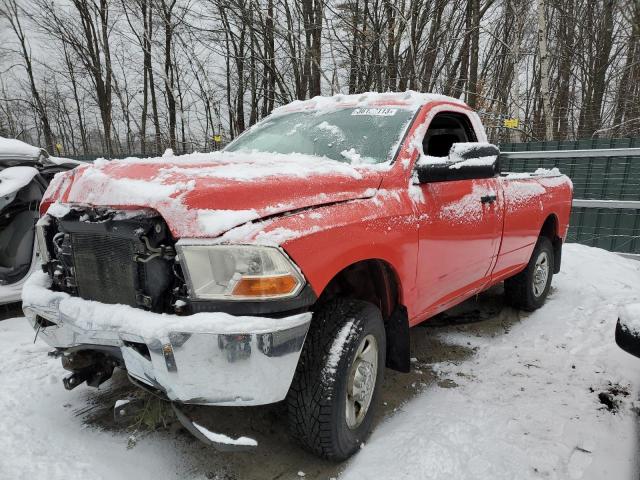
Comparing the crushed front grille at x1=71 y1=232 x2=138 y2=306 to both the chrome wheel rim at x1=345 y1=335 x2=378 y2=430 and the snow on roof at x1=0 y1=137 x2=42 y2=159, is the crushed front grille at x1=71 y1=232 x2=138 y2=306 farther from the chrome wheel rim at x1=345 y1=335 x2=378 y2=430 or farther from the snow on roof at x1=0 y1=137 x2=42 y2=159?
the snow on roof at x1=0 y1=137 x2=42 y2=159

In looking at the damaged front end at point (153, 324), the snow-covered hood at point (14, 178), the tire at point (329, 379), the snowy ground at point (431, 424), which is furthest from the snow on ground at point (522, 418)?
the snow-covered hood at point (14, 178)

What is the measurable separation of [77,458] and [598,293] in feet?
→ 17.5

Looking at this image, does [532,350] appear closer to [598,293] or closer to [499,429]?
[499,429]

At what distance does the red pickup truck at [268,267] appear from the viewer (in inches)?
70.5

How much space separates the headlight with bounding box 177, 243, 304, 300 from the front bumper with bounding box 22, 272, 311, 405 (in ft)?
0.31

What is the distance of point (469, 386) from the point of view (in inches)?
123

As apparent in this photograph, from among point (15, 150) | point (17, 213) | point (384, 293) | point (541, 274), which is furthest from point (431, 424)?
point (15, 150)

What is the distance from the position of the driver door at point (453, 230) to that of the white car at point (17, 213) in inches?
138

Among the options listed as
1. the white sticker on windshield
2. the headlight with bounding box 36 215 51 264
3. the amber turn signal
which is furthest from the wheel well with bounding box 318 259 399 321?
the headlight with bounding box 36 215 51 264

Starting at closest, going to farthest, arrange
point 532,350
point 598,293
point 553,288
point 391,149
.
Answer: point 391,149 → point 532,350 → point 598,293 → point 553,288

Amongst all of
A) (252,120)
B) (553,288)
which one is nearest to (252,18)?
(252,120)

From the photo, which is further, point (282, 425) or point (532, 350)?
point (532, 350)

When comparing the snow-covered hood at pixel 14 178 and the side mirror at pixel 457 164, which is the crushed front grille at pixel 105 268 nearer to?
the side mirror at pixel 457 164

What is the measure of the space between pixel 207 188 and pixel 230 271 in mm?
348
